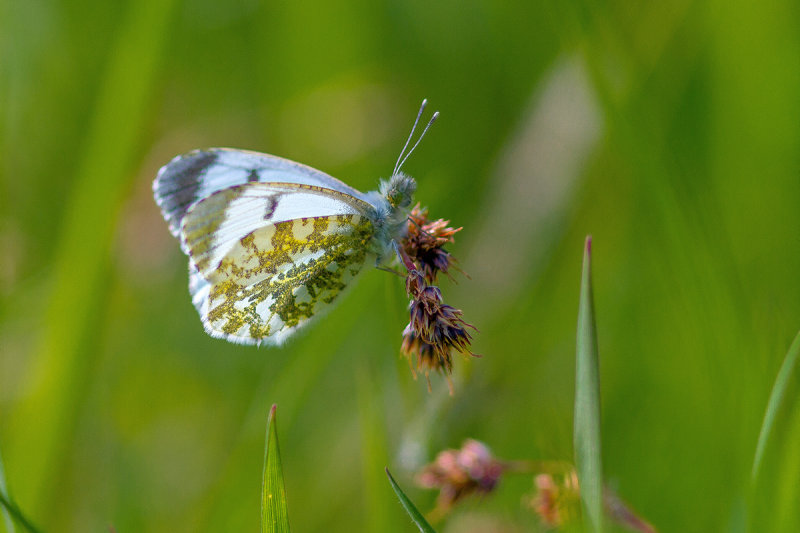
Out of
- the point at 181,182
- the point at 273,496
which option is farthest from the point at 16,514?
the point at 181,182

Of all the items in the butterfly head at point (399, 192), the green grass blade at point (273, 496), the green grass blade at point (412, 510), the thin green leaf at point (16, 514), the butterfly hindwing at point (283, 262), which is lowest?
the thin green leaf at point (16, 514)

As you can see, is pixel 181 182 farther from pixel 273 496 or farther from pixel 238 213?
pixel 273 496

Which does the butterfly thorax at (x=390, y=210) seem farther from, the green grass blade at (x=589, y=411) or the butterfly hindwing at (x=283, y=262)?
the green grass blade at (x=589, y=411)

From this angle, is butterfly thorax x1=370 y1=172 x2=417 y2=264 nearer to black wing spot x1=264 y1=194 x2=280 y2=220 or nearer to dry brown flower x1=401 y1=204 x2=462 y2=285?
dry brown flower x1=401 y1=204 x2=462 y2=285

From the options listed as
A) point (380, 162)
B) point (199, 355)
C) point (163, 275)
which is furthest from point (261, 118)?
point (199, 355)

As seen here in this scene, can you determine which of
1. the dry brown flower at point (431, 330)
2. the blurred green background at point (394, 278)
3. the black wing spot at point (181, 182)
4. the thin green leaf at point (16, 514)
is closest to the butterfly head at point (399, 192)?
the blurred green background at point (394, 278)

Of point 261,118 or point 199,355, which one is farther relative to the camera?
point 261,118

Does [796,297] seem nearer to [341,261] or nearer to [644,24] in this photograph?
[341,261]
